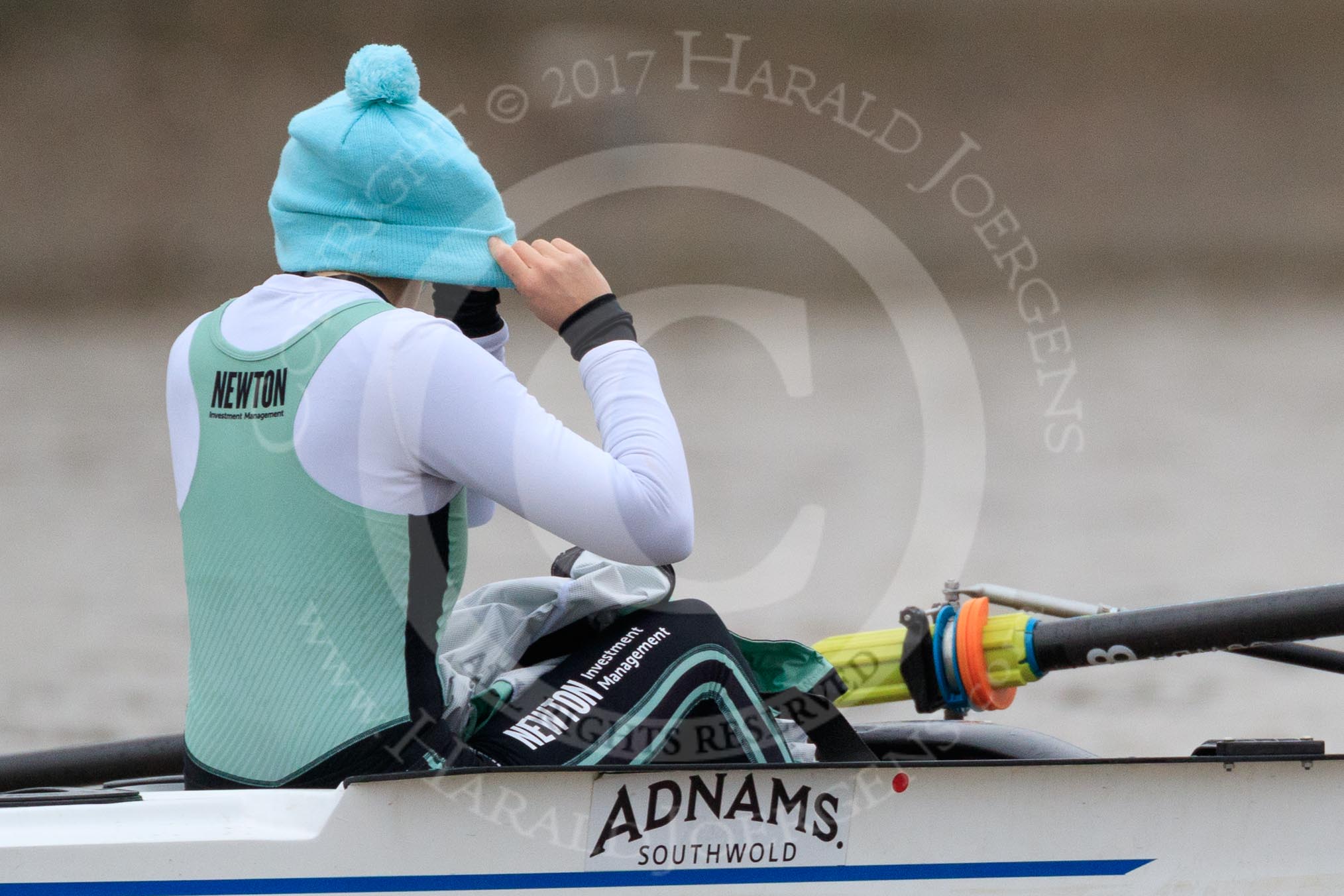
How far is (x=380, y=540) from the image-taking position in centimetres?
75

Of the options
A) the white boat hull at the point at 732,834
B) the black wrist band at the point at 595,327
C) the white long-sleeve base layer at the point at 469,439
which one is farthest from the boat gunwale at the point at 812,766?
the black wrist band at the point at 595,327

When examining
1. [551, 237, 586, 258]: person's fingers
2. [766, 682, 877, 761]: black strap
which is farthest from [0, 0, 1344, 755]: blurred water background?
[551, 237, 586, 258]: person's fingers

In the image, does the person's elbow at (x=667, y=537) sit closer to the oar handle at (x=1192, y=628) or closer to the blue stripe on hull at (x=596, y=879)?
the blue stripe on hull at (x=596, y=879)

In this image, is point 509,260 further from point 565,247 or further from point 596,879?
point 596,879

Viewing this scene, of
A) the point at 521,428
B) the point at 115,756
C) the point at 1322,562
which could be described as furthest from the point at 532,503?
the point at 1322,562

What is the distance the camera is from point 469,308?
3.12 ft

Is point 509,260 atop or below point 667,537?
atop

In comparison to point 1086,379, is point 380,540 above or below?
below

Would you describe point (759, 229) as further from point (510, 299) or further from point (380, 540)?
point (380, 540)

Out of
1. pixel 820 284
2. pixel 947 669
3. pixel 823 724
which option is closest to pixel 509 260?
pixel 823 724

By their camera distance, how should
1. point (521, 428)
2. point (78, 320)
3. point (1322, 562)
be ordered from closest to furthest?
point (521, 428)
point (1322, 562)
point (78, 320)

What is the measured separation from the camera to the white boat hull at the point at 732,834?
73 centimetres

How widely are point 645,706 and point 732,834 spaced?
9 centimetres

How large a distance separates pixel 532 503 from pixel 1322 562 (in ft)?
9.48
